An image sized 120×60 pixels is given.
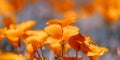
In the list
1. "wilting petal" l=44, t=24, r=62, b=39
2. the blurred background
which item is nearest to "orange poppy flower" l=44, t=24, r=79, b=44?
"wilting petal" l=44, t=24, r=62, b=39

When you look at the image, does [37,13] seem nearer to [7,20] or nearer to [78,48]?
[7,20]

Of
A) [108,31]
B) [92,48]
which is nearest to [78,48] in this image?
[92,48]

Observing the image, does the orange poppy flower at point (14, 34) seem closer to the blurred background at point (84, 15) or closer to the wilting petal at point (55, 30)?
the wilting petal at point (55, 30)

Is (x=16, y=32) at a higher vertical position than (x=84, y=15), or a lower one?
lower

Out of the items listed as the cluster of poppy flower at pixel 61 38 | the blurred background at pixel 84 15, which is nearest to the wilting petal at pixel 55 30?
the cluster of poppy flower at pixel 61 38

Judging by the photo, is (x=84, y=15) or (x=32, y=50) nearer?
(x=32, y=50)

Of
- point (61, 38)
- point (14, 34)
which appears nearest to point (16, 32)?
point (14, 34)

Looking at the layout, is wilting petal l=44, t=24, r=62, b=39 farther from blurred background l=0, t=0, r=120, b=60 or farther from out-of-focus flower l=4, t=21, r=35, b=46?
blurred background l=0, t=0, r=120, b=60

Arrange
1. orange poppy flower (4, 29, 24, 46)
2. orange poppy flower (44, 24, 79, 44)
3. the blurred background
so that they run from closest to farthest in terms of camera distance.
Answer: orange poppy flower (44, 24, 79, 44), orange poppy flower (4, 29, 24, 46), the blurred background

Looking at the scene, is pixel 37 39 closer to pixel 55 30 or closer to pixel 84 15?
pixel 55 30
